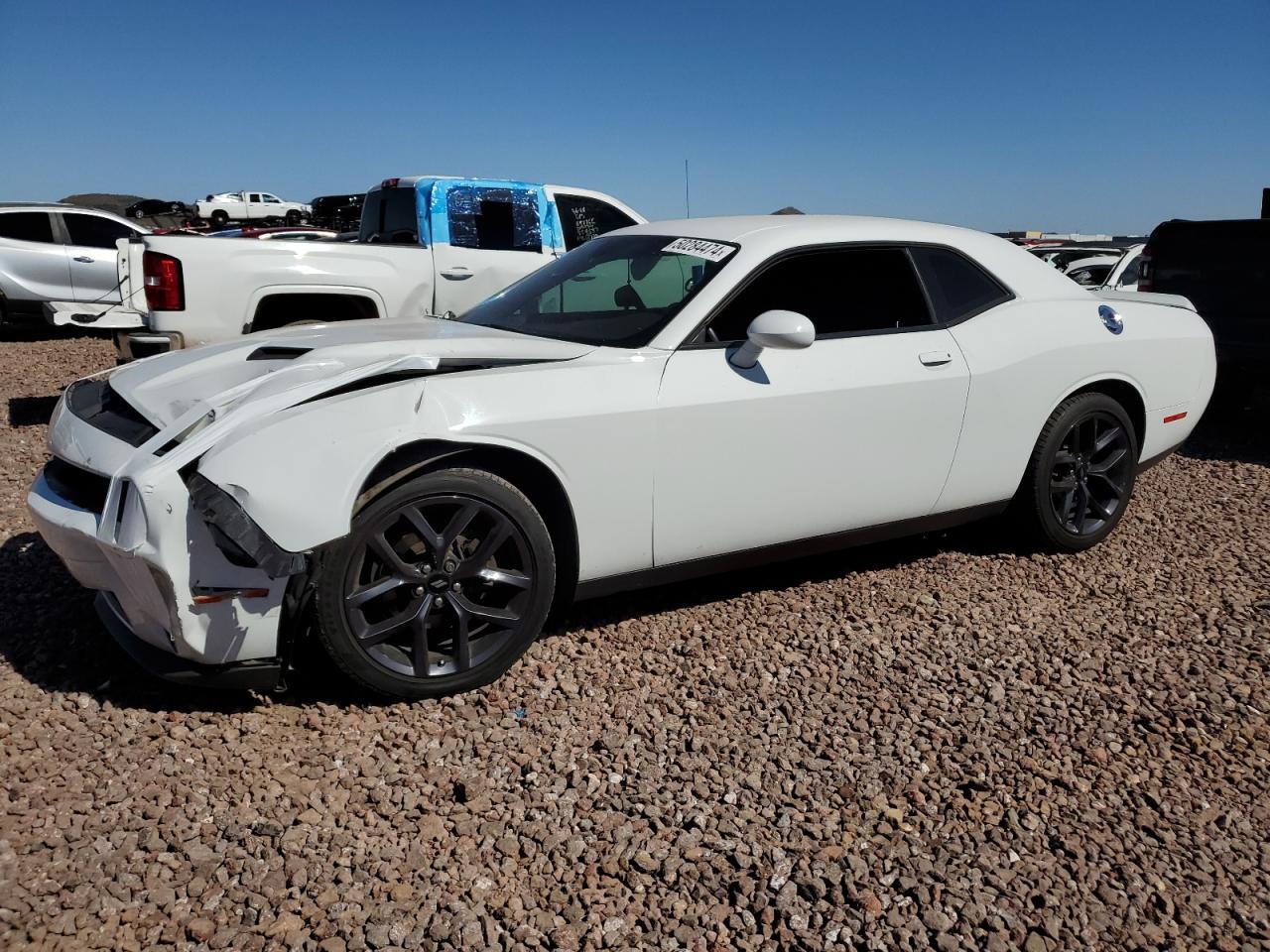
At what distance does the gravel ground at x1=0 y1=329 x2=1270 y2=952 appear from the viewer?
7.58 ft

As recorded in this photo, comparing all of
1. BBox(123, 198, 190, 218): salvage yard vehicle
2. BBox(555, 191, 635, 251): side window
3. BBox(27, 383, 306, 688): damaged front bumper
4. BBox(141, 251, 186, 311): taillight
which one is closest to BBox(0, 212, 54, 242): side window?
BBox(141, 251, 186, 311): taillight

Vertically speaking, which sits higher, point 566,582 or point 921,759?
point 566,582

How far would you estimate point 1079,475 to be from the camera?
4617 mm

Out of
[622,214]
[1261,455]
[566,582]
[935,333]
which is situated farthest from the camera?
[622,214]

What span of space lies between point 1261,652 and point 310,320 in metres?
5.73

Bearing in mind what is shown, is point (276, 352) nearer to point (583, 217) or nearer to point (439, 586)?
point (439, 586)

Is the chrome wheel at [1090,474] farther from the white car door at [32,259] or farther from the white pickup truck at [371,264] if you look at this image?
the white car door at [32,259]

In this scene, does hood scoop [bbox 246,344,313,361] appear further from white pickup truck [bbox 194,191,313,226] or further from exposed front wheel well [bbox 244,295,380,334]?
white pickup truck [bbox 194,191,313,226]

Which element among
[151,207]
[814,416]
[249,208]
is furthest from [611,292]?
[249,208]

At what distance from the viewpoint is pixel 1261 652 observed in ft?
12.4

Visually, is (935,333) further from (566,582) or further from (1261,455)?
Answer: (1261,455)

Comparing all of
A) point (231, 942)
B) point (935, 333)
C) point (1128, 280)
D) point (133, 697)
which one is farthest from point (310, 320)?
point (1128, 280)

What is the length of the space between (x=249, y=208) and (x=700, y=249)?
39.0 meters

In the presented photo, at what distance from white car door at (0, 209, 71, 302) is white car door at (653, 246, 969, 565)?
1072 cm
